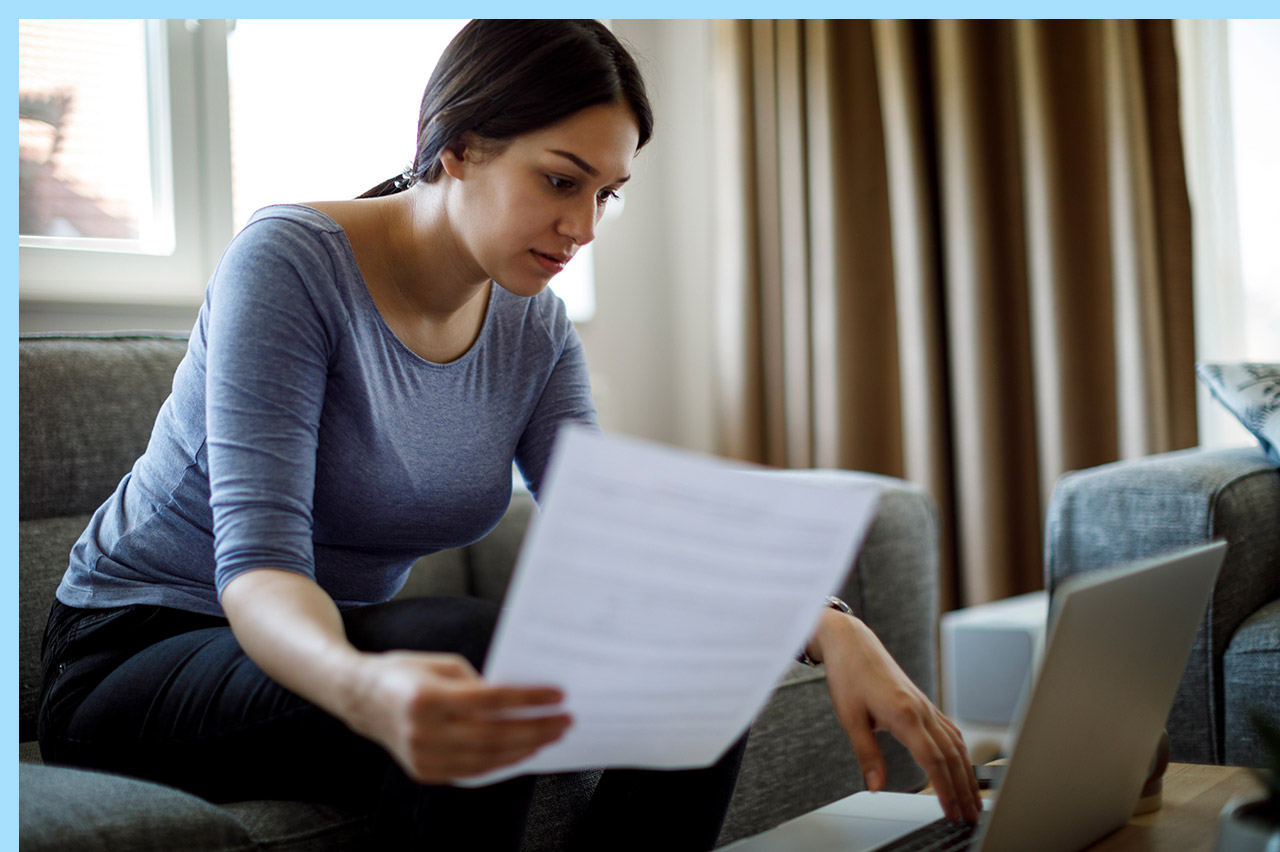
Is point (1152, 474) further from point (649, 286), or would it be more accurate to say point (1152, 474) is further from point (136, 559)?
point (649, 286)

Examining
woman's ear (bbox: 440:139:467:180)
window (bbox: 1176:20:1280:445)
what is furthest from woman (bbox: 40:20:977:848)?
window (bbox: 1176:20:1280:445)

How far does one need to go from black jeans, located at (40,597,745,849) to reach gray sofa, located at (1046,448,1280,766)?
2.50ft

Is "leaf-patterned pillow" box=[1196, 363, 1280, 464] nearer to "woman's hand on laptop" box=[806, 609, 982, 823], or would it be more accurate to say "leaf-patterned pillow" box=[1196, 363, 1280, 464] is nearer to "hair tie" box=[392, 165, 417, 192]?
"woman's hand on laptop" box=[806, 609, 982, 823]

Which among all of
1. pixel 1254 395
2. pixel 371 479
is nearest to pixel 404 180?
pixel 371 479

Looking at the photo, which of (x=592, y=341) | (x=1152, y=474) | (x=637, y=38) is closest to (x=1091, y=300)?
(x=1152, y=474)

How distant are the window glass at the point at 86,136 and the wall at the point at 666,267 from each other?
41.2 inches

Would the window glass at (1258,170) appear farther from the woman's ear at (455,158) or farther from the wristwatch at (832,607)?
the woman's ear at (455,158)

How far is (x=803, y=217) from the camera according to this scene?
2426mm

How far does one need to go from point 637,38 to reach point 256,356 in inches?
82.8

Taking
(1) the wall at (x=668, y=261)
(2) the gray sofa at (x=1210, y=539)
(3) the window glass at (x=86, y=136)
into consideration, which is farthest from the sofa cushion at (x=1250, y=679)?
(3) the window glass at (x=86, y=136)

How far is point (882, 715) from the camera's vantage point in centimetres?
77

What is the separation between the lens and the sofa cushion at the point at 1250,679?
125 centimetres

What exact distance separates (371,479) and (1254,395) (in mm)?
1223

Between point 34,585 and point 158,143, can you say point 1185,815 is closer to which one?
point 34,585
